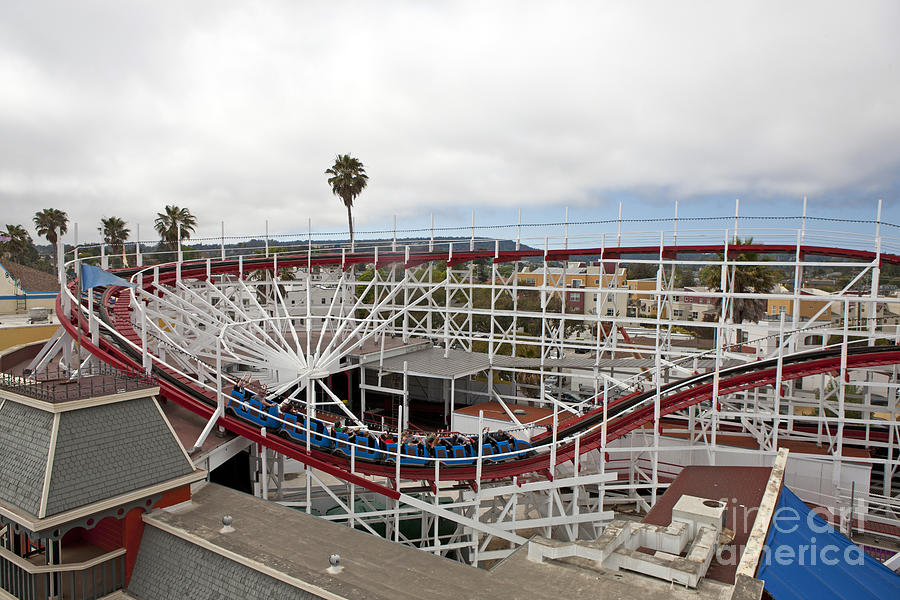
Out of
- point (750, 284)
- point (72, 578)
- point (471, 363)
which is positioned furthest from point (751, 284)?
point (72, 578)

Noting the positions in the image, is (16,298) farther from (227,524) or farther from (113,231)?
(227,524)

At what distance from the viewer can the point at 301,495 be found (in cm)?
1923

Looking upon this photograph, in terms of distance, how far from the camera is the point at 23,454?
9805 millimetres

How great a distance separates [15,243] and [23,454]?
5968cm

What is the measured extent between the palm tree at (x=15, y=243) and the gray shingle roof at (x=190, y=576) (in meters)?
60.3

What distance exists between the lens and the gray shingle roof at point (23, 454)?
30.3 ft

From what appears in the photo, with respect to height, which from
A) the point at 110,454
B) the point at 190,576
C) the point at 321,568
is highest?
the point at 110,454

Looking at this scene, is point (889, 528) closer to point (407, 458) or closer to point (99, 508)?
point (407, 458)

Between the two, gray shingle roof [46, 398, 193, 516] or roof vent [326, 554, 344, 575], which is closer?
roof vent [326, 554, 344, 575]

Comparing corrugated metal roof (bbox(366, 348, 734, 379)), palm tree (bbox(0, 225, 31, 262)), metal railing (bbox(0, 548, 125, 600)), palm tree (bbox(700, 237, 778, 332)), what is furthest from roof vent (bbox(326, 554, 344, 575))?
palm tree (bbox(0, 225, 31, 262))

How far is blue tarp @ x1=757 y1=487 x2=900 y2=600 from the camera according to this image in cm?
856

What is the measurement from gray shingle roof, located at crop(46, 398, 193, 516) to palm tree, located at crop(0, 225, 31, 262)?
5874 cm

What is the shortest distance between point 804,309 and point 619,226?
2828 centimetres

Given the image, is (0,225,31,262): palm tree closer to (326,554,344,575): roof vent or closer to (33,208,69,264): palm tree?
(33,208,69,264): palm tree
